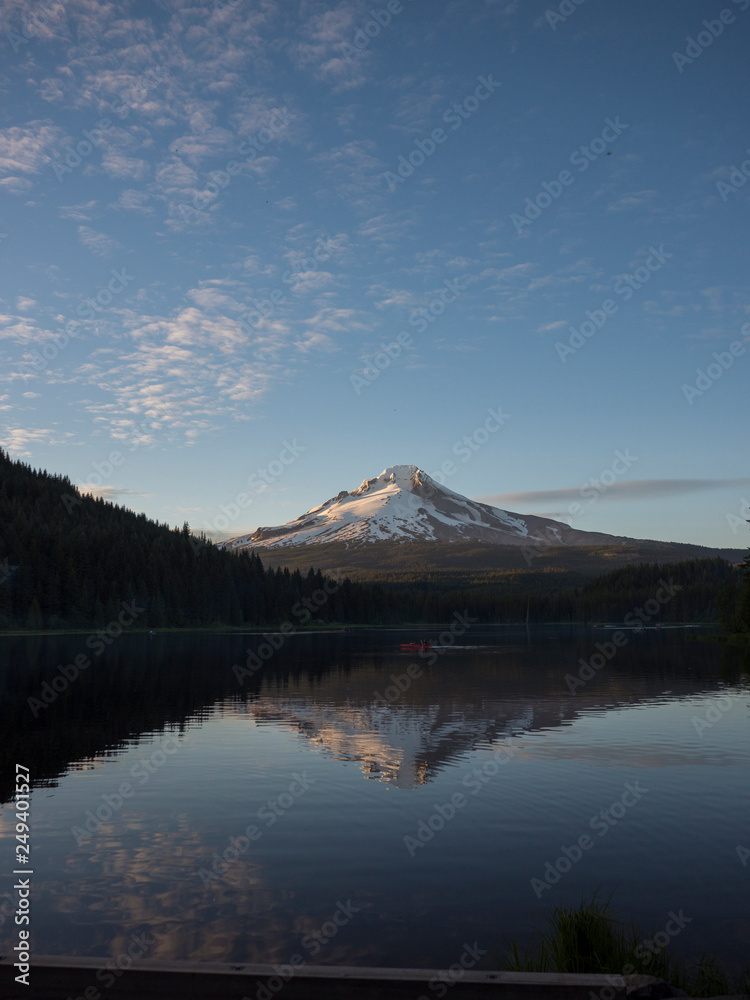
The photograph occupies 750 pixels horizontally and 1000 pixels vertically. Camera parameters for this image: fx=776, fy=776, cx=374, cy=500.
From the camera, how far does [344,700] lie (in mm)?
54469

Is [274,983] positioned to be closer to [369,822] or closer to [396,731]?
[369,822]

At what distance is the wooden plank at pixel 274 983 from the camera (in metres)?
9.49

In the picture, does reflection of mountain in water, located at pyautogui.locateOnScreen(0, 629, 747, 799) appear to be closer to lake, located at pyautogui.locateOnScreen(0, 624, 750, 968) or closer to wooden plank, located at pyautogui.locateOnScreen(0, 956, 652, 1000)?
lake, located at pyautogui.locateOnScreen(0, 624, 750, 968)

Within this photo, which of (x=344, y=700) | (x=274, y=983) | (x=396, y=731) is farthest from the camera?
(x=344, y=700)

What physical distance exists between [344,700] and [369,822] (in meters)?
31.9

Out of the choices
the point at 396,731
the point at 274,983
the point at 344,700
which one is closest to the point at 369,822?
the point at 274,983

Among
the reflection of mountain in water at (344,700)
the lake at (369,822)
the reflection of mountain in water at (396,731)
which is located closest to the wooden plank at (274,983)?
the lake at (369,822)

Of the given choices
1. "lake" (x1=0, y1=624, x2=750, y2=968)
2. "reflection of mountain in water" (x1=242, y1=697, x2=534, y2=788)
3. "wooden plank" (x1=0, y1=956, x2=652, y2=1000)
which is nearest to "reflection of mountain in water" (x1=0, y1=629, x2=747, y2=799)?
"reflection of mountain in water" (x1=242, y1=697, x2=534, y2=788)

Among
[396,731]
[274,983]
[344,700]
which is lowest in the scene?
[344,700]

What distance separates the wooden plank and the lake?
389cm

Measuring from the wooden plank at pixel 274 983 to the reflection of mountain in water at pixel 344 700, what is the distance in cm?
1759

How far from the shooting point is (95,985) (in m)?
9.80

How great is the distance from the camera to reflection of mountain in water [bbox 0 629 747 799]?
34.9m

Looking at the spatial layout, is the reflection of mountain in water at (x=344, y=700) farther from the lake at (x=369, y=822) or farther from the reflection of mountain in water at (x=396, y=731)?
the lake at (x=369, y=822)
